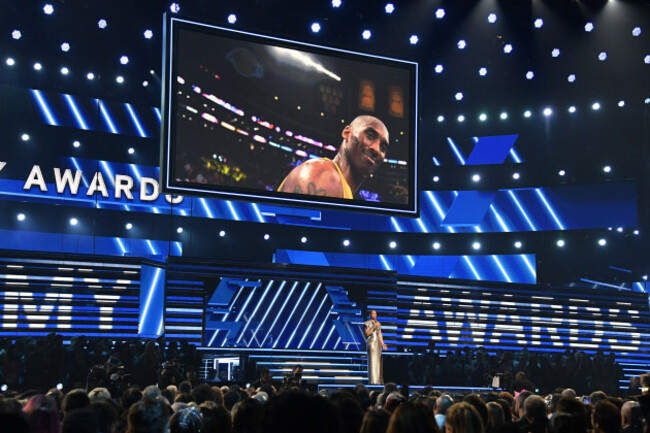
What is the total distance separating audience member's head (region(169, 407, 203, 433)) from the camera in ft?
14.3

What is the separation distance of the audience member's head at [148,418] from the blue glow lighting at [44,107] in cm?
1710

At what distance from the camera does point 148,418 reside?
429 centimetres

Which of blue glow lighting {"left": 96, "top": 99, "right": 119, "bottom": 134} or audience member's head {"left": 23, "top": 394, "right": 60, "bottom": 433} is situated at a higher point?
blue glow lighting {"left": 96, "top": 99, "right": 119, "bottom": 134}

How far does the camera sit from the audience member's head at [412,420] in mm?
3914

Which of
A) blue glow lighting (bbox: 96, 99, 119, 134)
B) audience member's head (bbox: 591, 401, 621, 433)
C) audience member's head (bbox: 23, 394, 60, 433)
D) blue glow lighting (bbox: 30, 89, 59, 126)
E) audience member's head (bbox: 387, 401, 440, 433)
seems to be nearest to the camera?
audience member's head (bbox: 387, 401, 440, 433)

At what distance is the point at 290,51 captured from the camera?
16.5 m

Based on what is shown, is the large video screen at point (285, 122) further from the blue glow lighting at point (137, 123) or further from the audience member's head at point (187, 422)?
the audience member's head at point (187, 422)

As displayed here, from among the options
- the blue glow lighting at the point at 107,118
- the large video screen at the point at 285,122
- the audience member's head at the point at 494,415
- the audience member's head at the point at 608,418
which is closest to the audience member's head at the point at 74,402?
the audience member's head at the point at 494,415

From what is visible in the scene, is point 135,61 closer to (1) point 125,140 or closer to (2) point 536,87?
(1) point 125,140

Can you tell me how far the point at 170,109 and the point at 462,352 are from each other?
396 inches

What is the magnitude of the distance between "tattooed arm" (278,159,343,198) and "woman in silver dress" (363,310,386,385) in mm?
2832

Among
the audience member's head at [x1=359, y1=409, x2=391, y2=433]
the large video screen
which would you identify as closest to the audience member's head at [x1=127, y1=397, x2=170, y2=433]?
the audience member's head at [x1=359, y1=409, x2=391, y2=433]

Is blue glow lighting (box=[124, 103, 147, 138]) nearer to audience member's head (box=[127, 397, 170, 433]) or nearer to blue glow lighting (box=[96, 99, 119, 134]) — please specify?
blue glow lighting (box=[96, 99, 119, 134])

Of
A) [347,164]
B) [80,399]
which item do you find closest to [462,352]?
[347,164]
